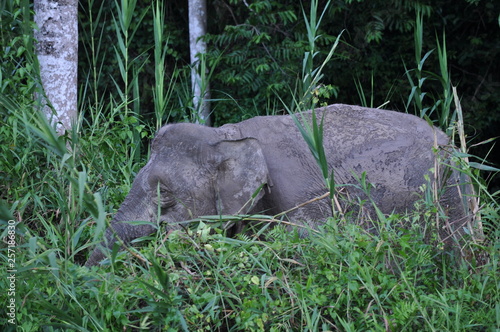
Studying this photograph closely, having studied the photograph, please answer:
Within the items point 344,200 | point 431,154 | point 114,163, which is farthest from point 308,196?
point 114,163

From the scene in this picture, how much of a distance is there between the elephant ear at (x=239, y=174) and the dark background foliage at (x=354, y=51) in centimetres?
339

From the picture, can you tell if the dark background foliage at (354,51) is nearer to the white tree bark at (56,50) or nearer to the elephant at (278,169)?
the white tree bark at (56,50)

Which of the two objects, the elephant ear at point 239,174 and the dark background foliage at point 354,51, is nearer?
the elephant ear at point 239,174

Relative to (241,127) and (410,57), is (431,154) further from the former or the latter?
(410,57)

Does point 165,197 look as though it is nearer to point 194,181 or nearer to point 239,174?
point 194,181

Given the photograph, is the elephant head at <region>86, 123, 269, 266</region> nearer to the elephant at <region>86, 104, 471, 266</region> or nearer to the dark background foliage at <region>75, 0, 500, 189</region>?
the elephant at <region>86, 104, 471, 266</region>

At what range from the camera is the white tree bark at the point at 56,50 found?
499cm

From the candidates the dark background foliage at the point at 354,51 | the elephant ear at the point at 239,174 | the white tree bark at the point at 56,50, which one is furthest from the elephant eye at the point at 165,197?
the dark background foliage at the point at 354,51

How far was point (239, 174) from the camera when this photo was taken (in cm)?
337

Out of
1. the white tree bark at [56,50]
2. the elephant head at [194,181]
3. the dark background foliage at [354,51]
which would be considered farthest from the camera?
the dark background foliage at [354,51]

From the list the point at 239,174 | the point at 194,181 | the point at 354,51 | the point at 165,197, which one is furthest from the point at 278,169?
the point at 354,51

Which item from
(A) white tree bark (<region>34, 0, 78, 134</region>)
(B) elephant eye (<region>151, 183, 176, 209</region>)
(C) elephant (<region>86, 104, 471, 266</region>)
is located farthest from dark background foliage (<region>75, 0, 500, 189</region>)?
(B) elephant eye (<region>151, 183, 176, 209</region>)

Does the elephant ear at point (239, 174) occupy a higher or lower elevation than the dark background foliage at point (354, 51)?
higher

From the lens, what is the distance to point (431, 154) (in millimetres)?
3562
